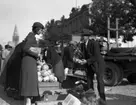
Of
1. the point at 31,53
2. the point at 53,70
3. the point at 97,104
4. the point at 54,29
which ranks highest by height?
the point at 54,29

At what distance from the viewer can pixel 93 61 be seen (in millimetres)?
5309

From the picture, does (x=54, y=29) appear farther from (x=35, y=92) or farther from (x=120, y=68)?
(x=35, y=92)

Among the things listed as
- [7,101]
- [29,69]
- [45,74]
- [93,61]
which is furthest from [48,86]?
[29,69]

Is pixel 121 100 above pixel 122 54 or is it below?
below

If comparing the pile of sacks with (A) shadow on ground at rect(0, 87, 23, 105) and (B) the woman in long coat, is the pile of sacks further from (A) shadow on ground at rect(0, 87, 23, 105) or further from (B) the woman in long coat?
(B) the woman in long coat

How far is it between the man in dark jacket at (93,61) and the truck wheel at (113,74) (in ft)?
8.90

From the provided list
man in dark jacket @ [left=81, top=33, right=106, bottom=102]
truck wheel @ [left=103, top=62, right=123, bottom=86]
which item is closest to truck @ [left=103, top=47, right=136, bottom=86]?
truck wheel @ [left=103, top=62, right=123, bottom=86]

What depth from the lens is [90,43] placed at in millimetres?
5383

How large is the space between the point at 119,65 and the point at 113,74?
0.39 meters

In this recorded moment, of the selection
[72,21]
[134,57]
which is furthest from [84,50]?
[72,21]

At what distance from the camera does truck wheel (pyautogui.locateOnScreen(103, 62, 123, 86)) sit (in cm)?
806

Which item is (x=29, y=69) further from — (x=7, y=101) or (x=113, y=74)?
(x=113, y=74)

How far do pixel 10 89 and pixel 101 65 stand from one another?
2158 millimetres

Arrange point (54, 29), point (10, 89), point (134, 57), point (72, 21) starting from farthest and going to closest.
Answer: point (72, 21) < point (54, 29) < point (134, 57) < point (10, 89)
